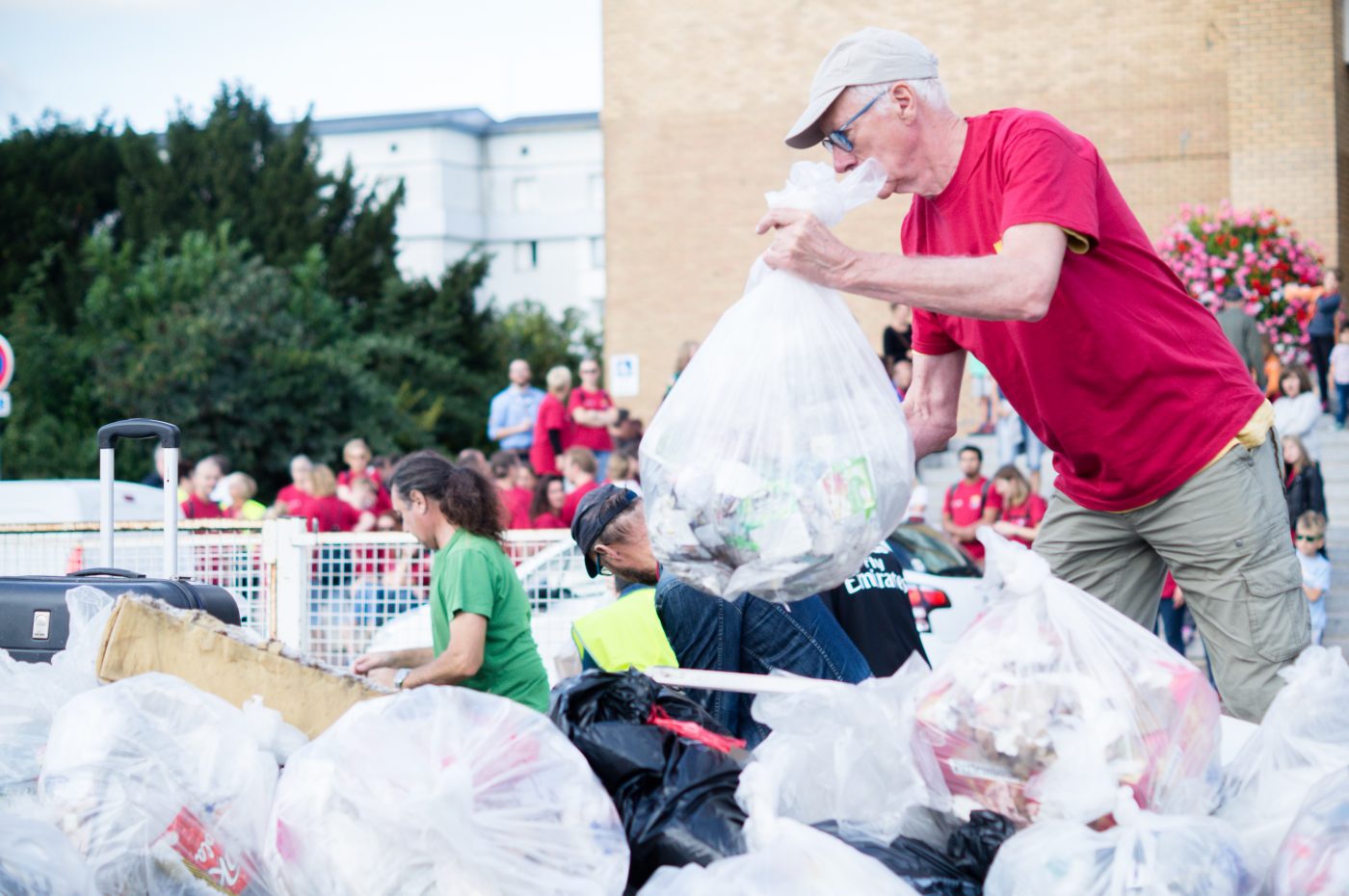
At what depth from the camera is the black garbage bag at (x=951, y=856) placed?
2.13m

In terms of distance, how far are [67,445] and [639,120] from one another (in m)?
10.9

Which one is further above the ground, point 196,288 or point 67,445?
point 196,288

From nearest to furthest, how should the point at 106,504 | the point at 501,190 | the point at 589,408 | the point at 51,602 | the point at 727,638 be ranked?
the point at 51,602 → the point at 727,638 → the point at 106,504 → the point at 589,408 → the point at 501,190

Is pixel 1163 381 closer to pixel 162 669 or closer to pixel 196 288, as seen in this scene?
pixel 162 669

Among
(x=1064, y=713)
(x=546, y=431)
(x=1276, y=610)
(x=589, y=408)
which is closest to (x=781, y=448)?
(x=1064, y=713)

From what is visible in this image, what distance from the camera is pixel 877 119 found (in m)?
2.66

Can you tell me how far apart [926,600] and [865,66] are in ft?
17.5

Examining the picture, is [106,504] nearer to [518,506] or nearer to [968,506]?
[518,506]

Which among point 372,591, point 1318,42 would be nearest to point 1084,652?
point 372,591

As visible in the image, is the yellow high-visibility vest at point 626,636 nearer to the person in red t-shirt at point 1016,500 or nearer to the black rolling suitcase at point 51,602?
the black rolling suitcase at point 51,602

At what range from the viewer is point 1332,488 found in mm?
13695

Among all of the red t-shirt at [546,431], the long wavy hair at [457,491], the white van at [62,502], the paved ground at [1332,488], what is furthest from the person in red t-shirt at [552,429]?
the long wavy hair at [457,491]

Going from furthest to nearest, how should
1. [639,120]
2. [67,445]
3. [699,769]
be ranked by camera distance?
[639,120], [67,445], [699,769]

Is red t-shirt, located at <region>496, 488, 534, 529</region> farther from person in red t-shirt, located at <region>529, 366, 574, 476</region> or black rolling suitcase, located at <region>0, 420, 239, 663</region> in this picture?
black rolling suitcase, located at <region>0, 420, 239, 663</region>
